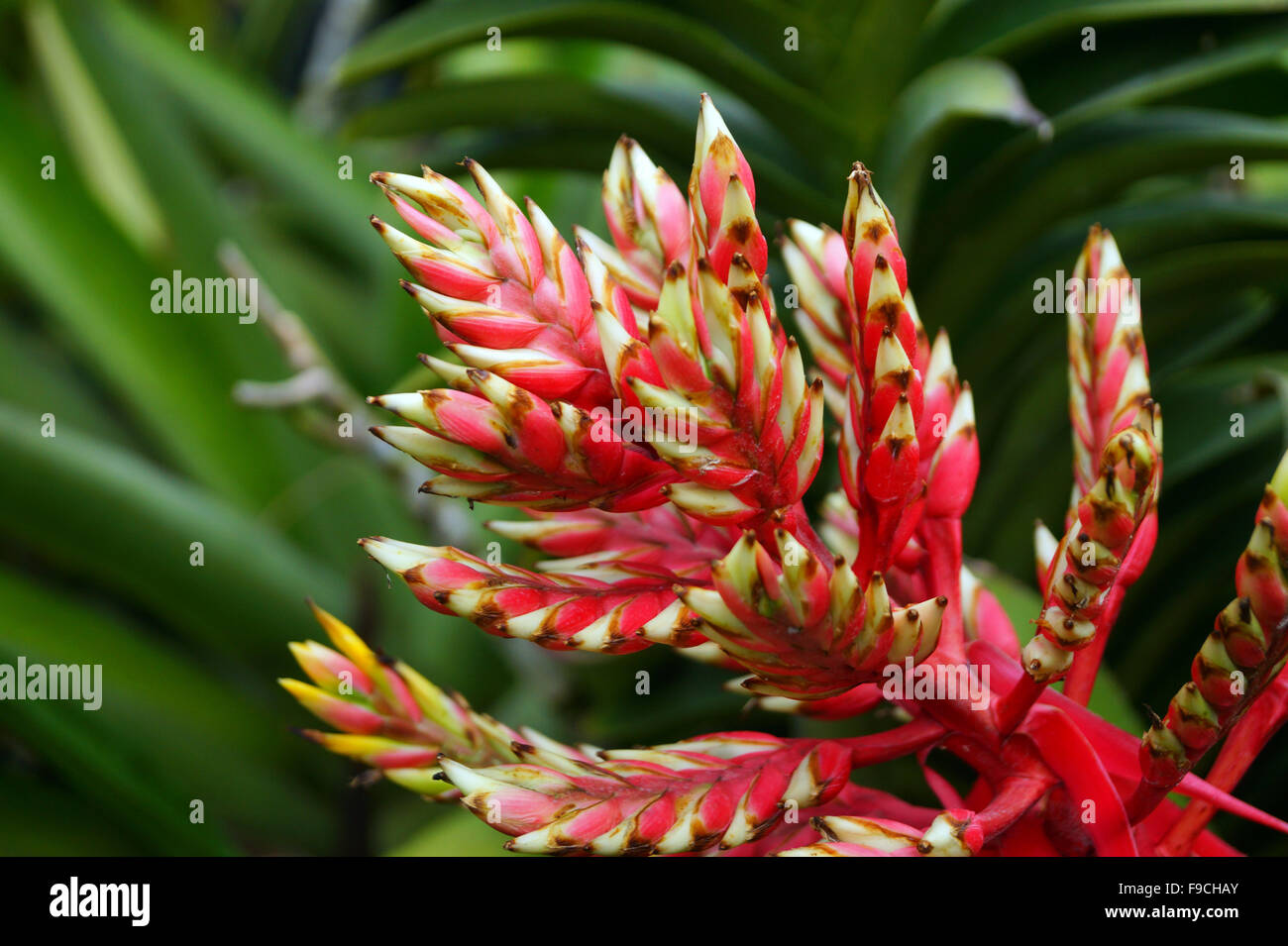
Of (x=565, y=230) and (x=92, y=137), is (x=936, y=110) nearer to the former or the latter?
(x=565, y=230)

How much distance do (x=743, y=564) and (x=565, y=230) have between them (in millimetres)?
824

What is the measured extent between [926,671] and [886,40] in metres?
0.53

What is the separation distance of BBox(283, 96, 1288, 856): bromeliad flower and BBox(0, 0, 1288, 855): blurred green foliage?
19 cm

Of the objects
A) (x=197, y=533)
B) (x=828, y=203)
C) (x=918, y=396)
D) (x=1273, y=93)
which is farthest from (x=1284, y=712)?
(x=197, y=533)

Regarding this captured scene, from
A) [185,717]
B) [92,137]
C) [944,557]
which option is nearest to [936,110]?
[944,557]

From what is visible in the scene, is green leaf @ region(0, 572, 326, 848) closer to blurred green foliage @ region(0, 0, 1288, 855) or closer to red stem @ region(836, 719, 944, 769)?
blurred green foliage @ region(0, 0, 1288, 855)

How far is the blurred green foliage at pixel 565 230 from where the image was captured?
725 mm

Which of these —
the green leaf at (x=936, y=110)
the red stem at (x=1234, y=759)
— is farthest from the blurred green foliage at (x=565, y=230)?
the red stem at (x=1234, y=759)

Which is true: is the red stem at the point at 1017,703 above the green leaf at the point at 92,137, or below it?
below

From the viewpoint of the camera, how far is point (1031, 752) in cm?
38

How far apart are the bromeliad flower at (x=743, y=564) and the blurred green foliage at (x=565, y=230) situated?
0.19 m

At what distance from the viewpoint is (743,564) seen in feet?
1.03

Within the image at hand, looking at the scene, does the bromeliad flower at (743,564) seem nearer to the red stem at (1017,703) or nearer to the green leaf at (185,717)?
the red stem at (1017,703)

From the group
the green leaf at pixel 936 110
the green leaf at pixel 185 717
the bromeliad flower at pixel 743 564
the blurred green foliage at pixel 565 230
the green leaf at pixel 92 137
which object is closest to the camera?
the bromeliad flower at pixel 743 564
